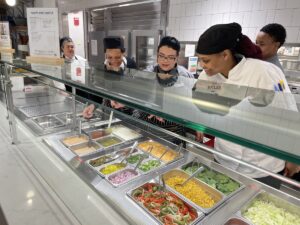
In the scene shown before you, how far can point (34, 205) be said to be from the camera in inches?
50.5

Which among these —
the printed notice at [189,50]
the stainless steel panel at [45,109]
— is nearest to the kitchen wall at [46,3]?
the printed notice at [189,50]

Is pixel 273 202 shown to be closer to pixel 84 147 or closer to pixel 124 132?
pixel 124 132

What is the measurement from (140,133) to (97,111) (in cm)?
57

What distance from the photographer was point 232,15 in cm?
325

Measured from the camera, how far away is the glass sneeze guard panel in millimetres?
598

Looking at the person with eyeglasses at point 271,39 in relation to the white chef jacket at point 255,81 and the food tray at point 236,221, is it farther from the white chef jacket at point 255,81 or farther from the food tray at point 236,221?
the food tray at point 236,221

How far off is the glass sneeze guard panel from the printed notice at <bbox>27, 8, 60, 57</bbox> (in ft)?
1.73

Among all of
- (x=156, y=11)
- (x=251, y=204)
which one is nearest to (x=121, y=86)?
(x=251, y=204)

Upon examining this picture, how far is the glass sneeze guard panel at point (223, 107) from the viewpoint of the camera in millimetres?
598

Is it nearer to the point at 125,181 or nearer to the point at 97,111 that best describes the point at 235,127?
the point at 125,181

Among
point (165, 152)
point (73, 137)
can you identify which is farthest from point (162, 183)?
point (73, 137)

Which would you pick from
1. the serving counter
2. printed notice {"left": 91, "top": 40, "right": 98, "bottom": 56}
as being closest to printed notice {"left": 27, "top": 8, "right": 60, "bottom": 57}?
the serving counter

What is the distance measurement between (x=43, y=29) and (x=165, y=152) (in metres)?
1.36

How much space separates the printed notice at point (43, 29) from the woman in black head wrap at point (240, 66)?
1180mm
